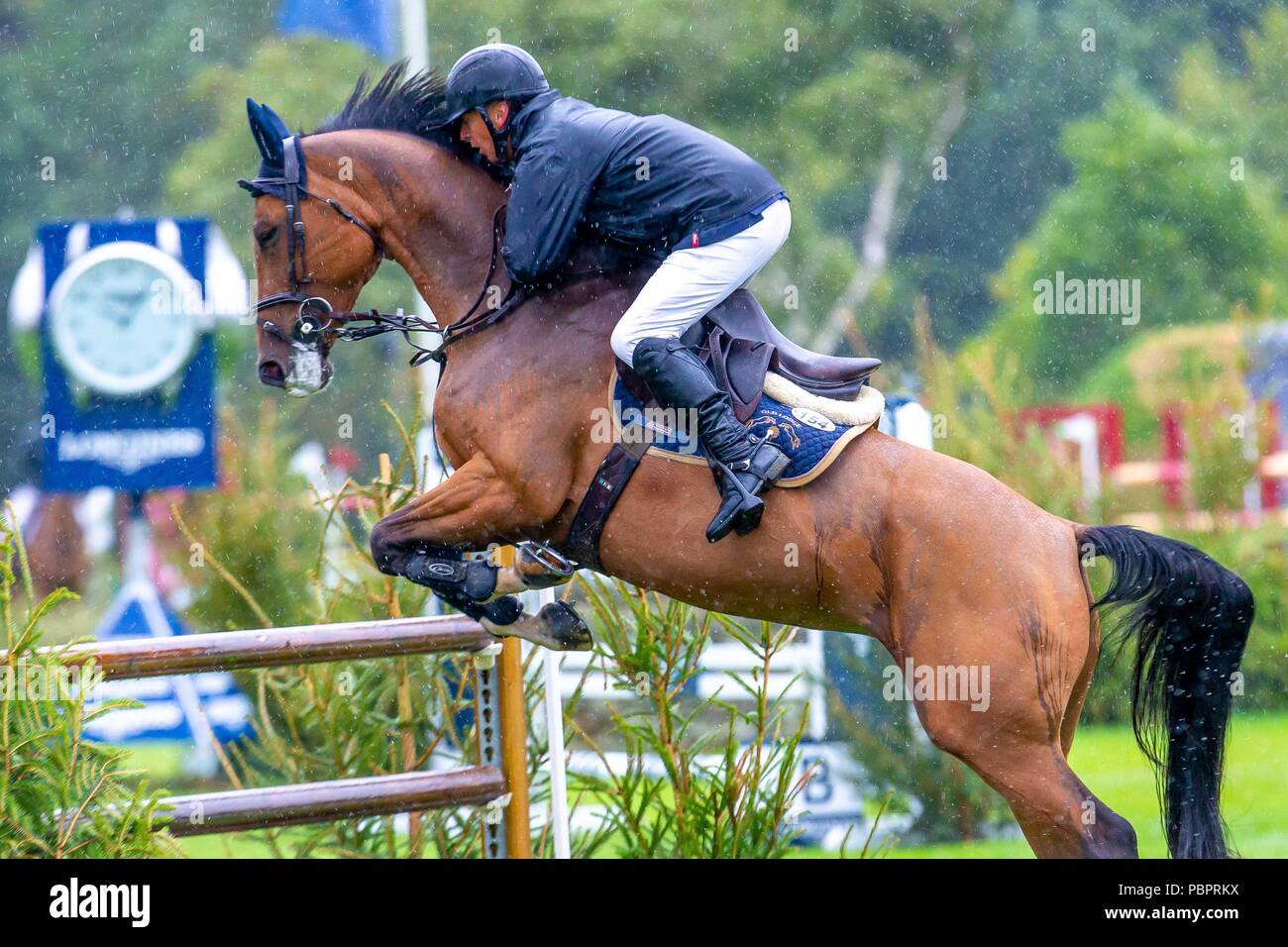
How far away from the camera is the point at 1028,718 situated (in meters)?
3.95

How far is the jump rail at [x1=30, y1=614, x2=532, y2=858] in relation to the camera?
4.40 metres

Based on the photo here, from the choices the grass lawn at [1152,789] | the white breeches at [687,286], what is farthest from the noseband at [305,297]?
the grass lawn at [1152,789]

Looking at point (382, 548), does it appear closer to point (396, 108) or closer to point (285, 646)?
point (285, 646)

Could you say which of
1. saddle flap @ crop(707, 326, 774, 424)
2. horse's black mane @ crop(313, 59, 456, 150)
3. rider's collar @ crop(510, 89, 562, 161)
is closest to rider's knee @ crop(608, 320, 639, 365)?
saddle flap @ crop(707, 326, 774, 424)

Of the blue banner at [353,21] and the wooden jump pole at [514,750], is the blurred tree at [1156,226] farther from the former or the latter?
the wooden jump pole at [514,750]

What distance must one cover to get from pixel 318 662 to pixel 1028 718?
2062 mm

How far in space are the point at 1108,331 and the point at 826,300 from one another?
462 centimetres

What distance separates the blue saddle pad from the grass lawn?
288cm

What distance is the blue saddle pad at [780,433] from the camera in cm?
404

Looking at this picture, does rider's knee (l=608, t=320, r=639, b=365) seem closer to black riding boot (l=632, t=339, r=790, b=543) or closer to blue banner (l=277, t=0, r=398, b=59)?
black riding boot (l=632, t=339, r=790, b=543)

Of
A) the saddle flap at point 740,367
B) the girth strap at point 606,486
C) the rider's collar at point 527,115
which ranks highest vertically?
the rider's collar at point 527,115

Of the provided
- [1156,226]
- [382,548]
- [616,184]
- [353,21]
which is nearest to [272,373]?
[382,548]

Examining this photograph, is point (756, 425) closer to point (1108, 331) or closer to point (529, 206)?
point (529, 206)

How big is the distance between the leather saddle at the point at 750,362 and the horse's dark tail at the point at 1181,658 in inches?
30.1
